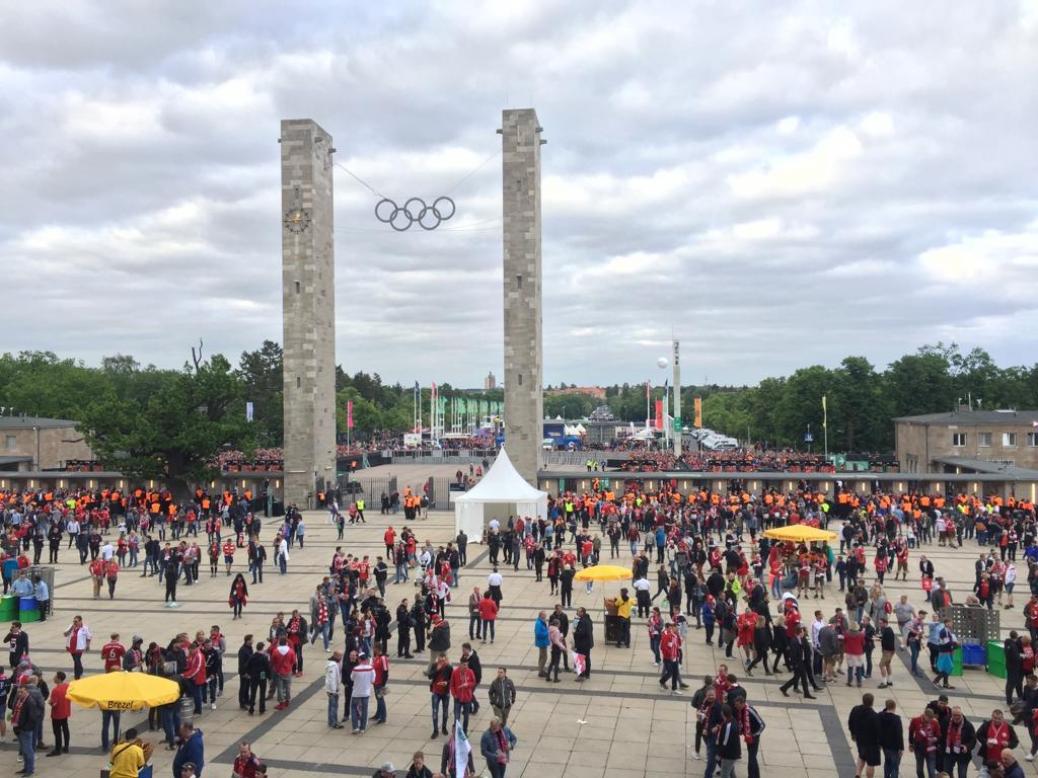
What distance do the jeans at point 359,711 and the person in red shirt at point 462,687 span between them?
146 cm

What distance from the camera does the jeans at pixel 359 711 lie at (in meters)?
14.0

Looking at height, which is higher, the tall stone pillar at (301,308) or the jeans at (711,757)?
the tall stone pillar at (301,308)

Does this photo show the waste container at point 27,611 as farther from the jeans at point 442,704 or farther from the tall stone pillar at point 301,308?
the tall stone pillar at point 301,308

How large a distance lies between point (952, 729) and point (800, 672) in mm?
4660

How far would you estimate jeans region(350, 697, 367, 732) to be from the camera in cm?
1396

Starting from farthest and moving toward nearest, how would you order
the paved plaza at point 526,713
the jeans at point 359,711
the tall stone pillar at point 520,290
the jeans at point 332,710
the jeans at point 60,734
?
the tall stone pillar at point 520,290 < the jeans at point 332,710 < the jeans at point 359,711 < the jeans at point 60,734 < the paved plaza at point 526,713

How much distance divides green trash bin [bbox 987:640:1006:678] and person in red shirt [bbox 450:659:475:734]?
1063 cm

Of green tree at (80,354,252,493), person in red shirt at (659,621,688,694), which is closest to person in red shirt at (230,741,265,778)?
person in red shirt at (659,621,688,694)

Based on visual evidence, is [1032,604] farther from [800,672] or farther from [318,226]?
[318,226]

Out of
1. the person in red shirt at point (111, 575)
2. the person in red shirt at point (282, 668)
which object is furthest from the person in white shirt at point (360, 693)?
the person in red shirt at point (111, 575)

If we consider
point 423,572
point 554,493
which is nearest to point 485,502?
point 423,572

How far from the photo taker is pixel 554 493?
4856 cm

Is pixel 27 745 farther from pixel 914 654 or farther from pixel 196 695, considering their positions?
pixel 914 654

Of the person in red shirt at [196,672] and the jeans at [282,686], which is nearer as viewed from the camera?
the person in red shirt at [196,672]
